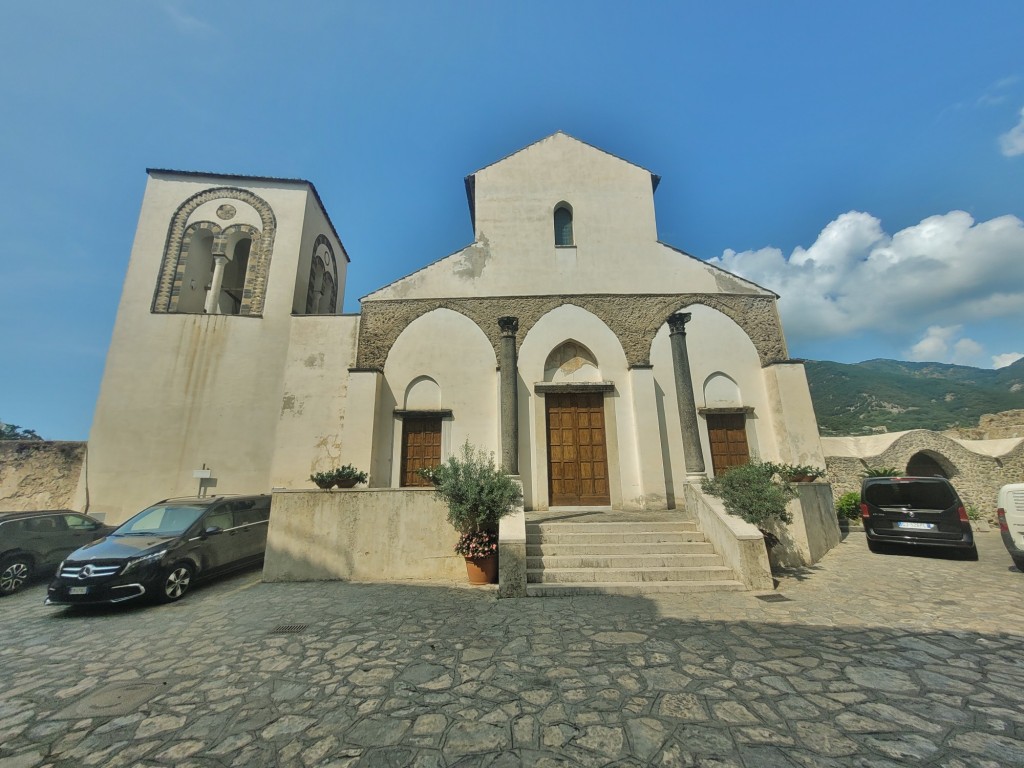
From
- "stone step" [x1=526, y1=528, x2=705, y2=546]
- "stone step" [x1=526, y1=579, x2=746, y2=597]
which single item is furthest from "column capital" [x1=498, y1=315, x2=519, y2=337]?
"stone step" [x1=526, y1=579, x2=746, y2=597]

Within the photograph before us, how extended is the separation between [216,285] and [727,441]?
16.1 m

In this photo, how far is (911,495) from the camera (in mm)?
8875

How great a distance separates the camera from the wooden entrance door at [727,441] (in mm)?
10914

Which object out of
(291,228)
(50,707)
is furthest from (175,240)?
(50,707)

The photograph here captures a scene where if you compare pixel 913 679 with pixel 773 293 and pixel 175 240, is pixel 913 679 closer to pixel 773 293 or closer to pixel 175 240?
pixel 773 293

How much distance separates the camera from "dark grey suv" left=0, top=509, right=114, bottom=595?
802 cm

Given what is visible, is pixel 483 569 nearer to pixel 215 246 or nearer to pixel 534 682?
pixel 534 682

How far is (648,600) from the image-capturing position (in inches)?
234

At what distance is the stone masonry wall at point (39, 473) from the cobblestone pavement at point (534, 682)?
6959mm

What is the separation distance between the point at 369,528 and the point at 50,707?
15.0ft

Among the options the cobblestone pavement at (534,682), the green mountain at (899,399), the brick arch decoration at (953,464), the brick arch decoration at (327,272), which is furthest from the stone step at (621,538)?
the green mountain at (899,399)

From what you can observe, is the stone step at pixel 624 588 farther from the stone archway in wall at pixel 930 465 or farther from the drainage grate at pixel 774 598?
the stone archway in wall at pixel 930 465

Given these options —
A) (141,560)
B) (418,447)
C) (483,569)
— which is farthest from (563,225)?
(141,560)

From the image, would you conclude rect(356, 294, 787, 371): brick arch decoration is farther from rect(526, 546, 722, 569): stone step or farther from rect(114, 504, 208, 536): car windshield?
rect(526, 546, 722, 569): stone step
